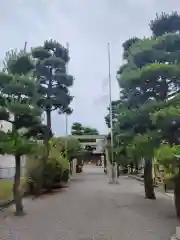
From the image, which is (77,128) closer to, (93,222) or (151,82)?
(151,82)

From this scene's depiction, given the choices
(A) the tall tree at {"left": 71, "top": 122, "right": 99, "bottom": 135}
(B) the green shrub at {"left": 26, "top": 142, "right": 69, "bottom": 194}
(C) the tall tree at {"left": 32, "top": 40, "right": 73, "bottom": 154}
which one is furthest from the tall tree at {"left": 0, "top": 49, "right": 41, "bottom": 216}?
(A) the tall tree at {"left": 71, "top": 122, "right": 99, "bottom": 135}

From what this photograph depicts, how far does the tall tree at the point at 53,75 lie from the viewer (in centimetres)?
1998

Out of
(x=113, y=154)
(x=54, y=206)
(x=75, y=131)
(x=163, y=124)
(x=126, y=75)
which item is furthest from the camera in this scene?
(x=75, y=131)

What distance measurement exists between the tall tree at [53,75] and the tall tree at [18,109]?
9049mm

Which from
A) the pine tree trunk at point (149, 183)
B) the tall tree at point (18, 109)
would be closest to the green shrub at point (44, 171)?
the tall tree at point (18, 109)

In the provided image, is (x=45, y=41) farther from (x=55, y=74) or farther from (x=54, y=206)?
(x=54, y=206)

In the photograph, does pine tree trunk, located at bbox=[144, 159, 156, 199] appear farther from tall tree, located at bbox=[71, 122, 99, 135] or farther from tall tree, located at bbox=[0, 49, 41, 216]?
tall tree, located at bbox=[71, 122, 99, 135]

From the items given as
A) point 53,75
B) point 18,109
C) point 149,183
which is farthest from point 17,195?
point 53,75

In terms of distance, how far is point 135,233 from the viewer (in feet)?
24.4

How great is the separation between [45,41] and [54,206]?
37.5 ft

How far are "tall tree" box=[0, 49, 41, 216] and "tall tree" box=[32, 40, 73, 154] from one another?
29.7 ft

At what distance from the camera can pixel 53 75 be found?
20688mm

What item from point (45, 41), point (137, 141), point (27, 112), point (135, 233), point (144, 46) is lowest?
point (135, 233)

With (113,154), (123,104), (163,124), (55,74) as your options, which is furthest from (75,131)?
(163,124)
